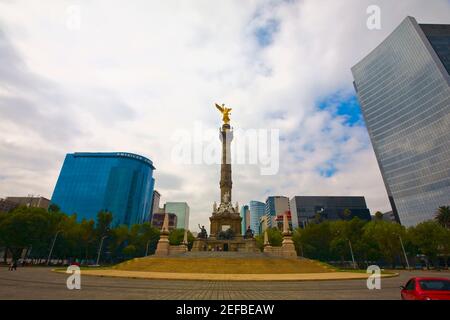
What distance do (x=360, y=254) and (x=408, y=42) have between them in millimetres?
103864

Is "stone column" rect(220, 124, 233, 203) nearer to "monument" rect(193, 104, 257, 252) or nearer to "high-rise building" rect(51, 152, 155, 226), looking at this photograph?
"monument" rect(193, 104, 257, 252)

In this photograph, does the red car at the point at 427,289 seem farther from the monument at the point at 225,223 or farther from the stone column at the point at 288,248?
the monument at the point at 225,223

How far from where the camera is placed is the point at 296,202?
127 metres

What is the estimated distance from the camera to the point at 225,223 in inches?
2174

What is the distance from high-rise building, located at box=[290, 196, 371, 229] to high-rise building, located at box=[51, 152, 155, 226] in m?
85.4

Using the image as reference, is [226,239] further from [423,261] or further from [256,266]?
[423,261]

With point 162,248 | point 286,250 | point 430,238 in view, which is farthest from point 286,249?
point 430,238

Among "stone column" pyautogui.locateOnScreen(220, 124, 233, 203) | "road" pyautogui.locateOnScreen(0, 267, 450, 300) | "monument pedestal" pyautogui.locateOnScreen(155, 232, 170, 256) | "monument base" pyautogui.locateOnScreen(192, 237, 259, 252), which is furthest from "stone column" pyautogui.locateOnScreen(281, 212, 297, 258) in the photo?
"road" pyautogui.locateOnScreen(0, 267, 450, 300)

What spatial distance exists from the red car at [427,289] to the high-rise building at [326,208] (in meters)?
121

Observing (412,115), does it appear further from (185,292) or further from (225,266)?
(185,292)

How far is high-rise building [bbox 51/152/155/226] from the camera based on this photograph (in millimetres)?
115688

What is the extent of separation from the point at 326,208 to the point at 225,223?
87594 mm

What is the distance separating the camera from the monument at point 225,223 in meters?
49.7
